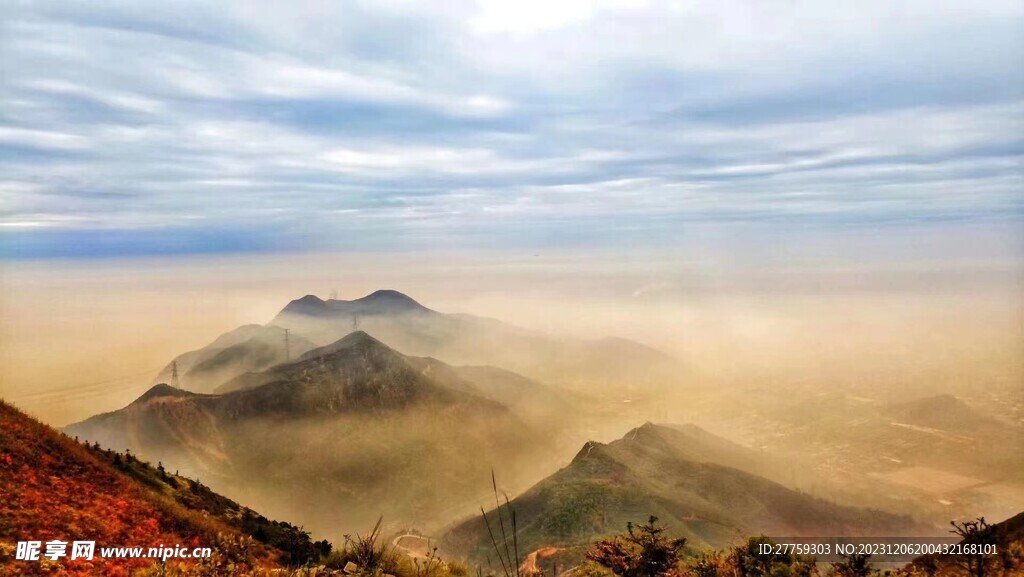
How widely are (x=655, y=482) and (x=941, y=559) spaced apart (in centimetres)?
13139

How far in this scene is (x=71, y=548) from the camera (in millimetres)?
16391

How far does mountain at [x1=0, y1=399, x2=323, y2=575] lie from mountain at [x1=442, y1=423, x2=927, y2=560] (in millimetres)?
60739

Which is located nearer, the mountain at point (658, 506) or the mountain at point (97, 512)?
the mountain at point (97, 512)

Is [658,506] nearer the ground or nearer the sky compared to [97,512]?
nearer the ground

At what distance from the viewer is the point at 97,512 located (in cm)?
1992

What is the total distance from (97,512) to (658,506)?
369 ft

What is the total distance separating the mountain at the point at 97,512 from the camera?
16422 mm

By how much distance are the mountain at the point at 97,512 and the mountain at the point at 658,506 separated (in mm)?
60739

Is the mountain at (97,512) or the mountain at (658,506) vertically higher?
the mountain at (97,512)

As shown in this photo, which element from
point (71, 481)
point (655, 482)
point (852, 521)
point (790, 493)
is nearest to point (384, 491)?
point (655, 482)

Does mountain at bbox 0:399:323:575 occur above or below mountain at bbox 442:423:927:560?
above

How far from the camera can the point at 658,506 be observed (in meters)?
115

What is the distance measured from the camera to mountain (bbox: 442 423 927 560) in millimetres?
104125

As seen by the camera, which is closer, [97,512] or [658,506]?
[97,512]
